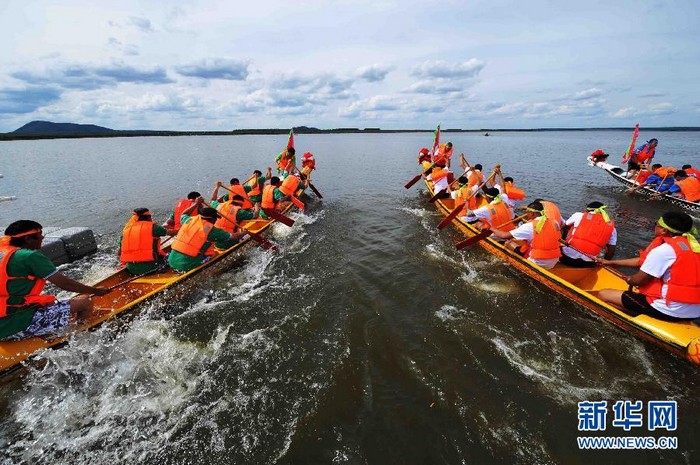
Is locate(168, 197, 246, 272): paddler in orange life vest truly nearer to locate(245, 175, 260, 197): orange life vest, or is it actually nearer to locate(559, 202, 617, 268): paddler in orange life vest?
locate(245, 175, 260, 197): orange life vest

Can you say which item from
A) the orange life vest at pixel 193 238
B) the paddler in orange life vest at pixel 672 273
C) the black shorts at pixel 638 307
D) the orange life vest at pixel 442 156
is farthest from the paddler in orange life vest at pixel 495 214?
the orange life vest at pixel 442 156

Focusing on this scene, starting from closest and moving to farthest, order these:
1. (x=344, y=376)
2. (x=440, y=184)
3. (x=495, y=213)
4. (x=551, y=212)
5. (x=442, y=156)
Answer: (x=344, y=376) → (x=551, y=212) → (x=495, y=213) → (x=440, y=184) → (x=442, y=156)

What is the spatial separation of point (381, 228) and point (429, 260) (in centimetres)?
384

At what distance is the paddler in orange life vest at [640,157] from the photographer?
20.2 metres

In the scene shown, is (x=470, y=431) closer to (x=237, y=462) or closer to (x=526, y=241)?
(x=237, y=462)

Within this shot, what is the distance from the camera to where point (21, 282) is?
4594mm

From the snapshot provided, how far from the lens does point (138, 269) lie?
729cm

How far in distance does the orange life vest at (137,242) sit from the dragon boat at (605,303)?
860 cm

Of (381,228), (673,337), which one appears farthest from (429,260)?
(673,337)

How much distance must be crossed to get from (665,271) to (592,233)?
80.9 inches

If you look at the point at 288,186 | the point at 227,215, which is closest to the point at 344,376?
the point at 227,215

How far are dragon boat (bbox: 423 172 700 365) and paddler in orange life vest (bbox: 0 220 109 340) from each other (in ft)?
29.2

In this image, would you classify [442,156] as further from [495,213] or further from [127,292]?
[127,292]

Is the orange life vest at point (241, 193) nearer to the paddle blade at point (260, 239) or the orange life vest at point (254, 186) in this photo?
the orange life vest at point (254, 186)
